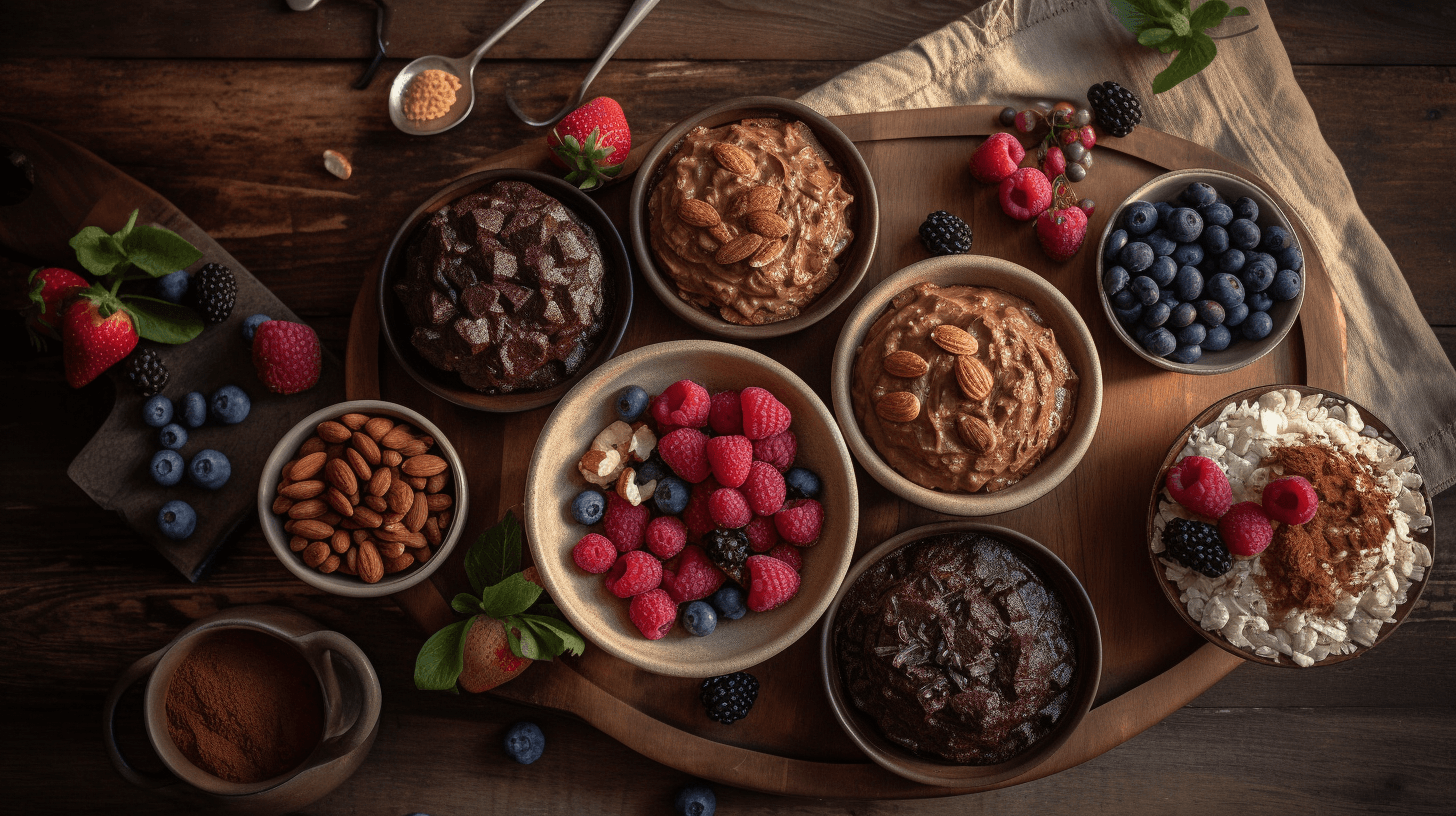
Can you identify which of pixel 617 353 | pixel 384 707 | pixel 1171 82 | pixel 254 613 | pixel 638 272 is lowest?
pixel 384 707

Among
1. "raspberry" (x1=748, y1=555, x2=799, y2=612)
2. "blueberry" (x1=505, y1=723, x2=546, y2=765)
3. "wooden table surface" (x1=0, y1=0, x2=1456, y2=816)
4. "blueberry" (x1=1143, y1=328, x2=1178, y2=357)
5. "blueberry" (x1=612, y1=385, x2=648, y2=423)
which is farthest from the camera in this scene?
"wooden table surface" (x1=0, y1=0, x2=1456, y2=816)

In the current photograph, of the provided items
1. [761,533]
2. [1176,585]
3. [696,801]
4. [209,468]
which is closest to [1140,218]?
[1176,585]

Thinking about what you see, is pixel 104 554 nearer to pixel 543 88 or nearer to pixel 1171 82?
pixel 543 88

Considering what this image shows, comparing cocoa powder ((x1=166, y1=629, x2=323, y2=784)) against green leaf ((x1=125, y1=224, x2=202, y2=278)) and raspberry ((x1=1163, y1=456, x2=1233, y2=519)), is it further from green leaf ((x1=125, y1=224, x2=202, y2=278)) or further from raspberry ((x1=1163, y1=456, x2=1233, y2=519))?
raspberry ((x1=1163, y1=456, x2=1233, y2=519))

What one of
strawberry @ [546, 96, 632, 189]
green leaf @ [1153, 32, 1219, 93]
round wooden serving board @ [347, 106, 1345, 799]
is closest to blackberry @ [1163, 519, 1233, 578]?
round wooden serving board @ [347, 106, 1345, 799]

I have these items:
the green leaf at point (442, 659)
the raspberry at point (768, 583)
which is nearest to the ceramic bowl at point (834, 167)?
the raspberry at point (768, 583)

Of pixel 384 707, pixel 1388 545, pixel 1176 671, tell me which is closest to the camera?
pixel 1388 545

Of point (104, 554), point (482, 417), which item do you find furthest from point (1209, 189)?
point (104, 554)

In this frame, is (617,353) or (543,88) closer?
(617,353)
